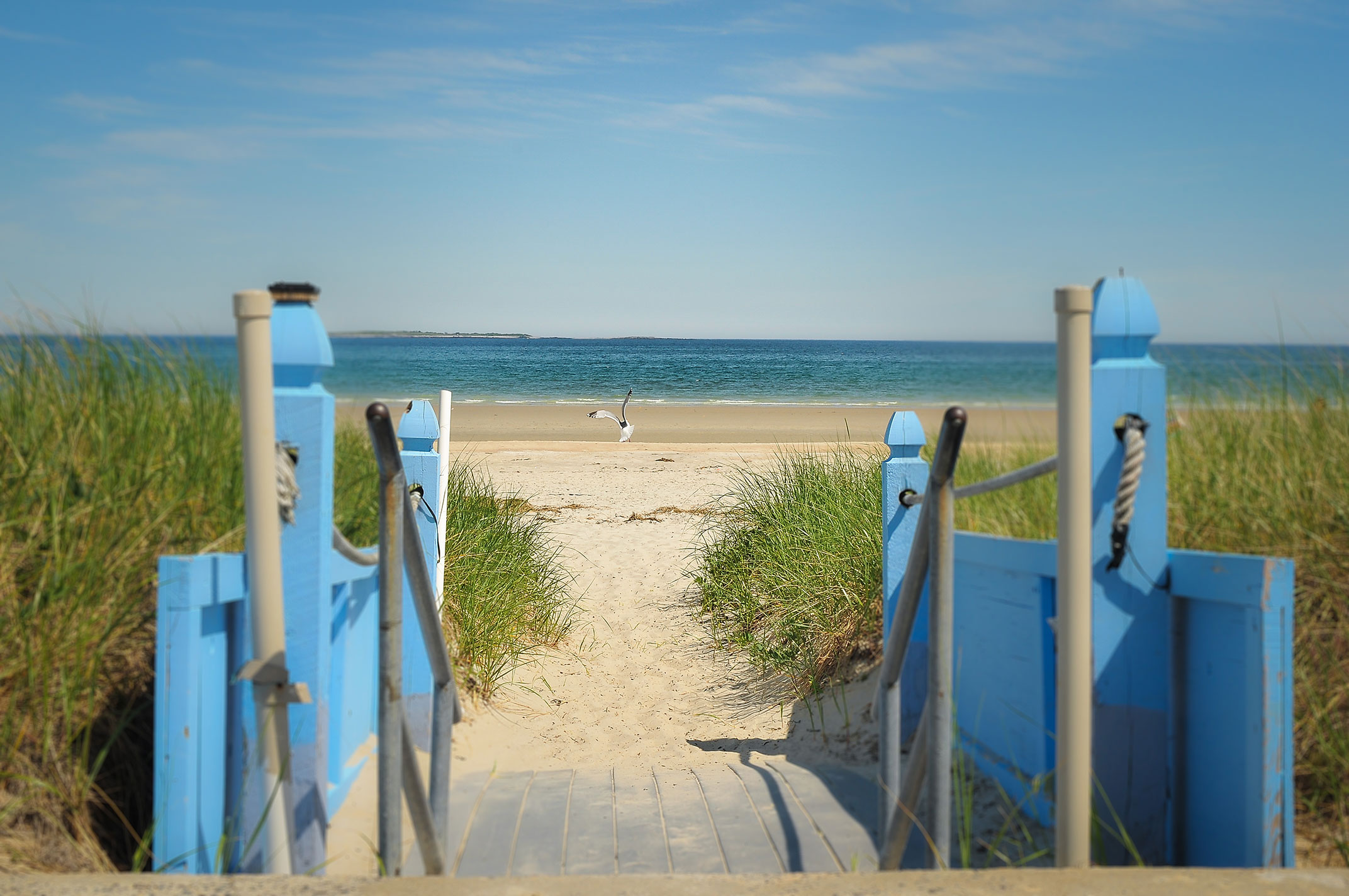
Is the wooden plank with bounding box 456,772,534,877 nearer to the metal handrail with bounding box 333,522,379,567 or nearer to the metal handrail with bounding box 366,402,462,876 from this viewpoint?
the metal handrail with bounding box 366,402,462,876

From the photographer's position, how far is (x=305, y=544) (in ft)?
7.68

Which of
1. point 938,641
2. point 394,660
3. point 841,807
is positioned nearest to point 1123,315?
point 938,641

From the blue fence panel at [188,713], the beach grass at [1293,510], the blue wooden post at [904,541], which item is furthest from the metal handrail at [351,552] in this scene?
the blue wooden post at [904,541]

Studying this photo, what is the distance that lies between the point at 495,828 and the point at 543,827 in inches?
5.7

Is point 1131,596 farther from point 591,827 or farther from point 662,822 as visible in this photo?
point 591,827

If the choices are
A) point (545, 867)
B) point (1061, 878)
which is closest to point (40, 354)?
point (545, 867)

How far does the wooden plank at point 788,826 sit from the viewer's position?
2.60 m

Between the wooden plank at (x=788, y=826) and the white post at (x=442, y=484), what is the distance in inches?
59.1

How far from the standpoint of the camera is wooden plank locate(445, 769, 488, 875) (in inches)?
104

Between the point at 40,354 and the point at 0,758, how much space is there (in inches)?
49.7

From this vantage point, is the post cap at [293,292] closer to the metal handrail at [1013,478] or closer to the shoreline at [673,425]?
the metal handrail at [1013,478]

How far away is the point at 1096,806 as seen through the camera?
235 cm

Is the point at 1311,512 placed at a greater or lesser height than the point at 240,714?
greater

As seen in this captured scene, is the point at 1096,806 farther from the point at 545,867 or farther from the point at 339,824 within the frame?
the point at 339,824
